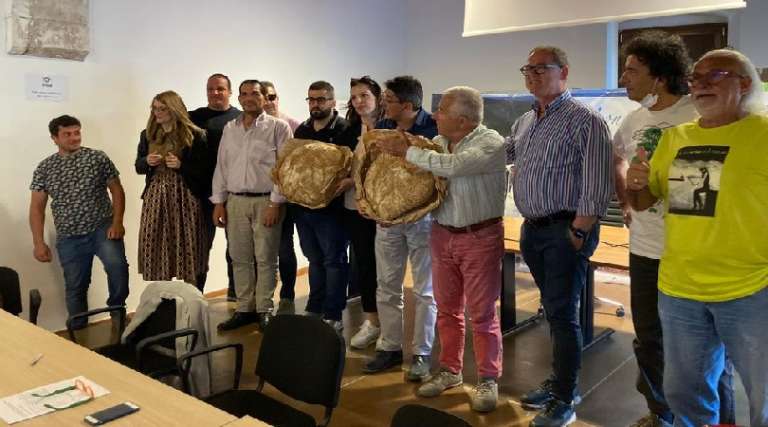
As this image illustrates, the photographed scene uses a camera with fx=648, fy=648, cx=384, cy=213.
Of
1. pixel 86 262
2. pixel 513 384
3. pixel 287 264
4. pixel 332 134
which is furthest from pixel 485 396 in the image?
pixel 86 262

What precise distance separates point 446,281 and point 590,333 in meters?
1.38

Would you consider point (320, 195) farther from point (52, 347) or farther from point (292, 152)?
point (52, 347)

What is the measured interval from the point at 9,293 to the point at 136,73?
2.01 m

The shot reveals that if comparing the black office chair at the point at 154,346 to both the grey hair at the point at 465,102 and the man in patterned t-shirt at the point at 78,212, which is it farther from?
the grey hair at the point at 465,102

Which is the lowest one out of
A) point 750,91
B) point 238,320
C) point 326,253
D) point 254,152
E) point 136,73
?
point 238,320

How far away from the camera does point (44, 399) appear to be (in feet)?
5.34

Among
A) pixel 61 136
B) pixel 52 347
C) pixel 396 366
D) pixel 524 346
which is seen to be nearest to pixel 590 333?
pixel 524 346

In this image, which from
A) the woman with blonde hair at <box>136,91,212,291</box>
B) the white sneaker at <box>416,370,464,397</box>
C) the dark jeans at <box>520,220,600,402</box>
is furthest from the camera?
the woman with blonde hair at <box>136,91,212,291</box>

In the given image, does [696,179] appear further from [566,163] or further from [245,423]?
[245,423]

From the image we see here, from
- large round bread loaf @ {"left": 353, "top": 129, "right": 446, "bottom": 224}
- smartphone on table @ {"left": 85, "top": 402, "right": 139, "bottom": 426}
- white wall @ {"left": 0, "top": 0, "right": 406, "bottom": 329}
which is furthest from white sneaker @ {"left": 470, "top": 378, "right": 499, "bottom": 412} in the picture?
white wall @ {"left": 0, "top": 0, "right": 406, "bottom": 329}

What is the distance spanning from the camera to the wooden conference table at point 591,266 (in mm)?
3305

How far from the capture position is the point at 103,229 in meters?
3.91

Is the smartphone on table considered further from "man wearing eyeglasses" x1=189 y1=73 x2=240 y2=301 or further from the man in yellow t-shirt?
"man wearing eyeglasses" x1=189 y1=73 x2=240 y2=301

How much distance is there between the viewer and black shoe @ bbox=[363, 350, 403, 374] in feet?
11.0
